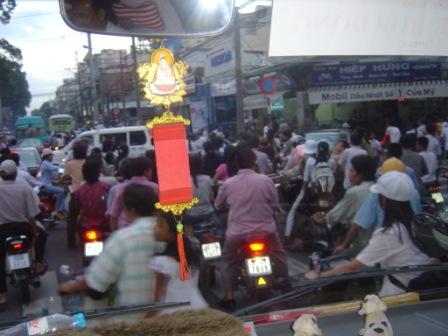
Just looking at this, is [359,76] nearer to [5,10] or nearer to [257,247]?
[257,247]

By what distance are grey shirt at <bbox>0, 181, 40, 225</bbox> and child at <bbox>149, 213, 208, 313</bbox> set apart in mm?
2953

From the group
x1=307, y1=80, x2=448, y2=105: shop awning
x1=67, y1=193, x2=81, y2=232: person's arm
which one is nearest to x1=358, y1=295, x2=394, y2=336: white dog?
x1=67, y1=193, x2=81, y2=232: person's arm

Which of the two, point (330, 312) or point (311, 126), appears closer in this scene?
point (330, 312)

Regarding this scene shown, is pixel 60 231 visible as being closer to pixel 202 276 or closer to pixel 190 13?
pixel 202 276

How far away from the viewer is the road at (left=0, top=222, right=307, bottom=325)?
211 inches

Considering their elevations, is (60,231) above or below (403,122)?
below

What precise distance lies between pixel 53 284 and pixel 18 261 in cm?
107

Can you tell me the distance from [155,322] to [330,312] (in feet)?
2.89

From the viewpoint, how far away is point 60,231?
9.96 meters

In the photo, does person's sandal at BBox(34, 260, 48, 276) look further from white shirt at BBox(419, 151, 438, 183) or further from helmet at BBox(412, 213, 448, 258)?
white shirt at BBox(419, 151, 438, 183)

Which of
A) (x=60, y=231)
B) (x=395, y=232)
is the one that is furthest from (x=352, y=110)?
(x=395, y=232)

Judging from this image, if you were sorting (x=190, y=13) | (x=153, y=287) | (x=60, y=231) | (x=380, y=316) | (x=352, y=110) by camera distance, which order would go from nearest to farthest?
1. (x=380, y=316)
2. (x=190, y=13)
3. (x=153, y=287)
4. (x=60, y=231)
5. (x=352, y=110)

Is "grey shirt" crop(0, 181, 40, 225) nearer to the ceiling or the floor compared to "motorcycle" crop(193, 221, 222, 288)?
nearer to the ceiling

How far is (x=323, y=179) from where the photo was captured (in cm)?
706
